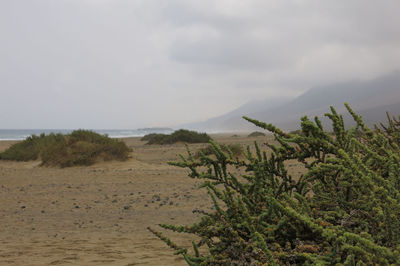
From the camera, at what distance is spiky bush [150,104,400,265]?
5.41ft

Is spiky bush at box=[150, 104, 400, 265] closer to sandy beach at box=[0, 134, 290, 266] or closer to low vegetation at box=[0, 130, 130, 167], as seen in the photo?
sandy beach at box=[0, 134, 290, 266]

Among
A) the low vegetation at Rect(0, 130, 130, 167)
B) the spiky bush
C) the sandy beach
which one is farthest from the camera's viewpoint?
the low vegetation at Rect(0, 130, 130, 167)

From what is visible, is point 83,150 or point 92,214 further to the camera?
point 83,150

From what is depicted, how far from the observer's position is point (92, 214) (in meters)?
7.82

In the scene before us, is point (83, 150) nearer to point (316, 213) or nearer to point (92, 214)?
point (92, 214)

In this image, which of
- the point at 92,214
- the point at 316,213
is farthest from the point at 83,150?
the point at 316,213

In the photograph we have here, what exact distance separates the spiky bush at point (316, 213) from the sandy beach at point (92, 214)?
2.59 metres

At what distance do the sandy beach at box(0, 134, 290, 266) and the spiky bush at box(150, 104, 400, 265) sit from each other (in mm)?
2589

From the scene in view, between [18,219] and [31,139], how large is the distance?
14906mm

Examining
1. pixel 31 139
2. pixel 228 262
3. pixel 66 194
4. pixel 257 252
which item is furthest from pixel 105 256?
pixel 31 139

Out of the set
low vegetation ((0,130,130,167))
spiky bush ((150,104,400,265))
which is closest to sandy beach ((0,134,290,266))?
low vegetation ((0,130,130,167))

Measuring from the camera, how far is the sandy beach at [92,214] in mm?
5031

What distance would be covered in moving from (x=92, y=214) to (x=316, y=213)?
22.2 feet

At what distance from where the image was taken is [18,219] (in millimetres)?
7523
